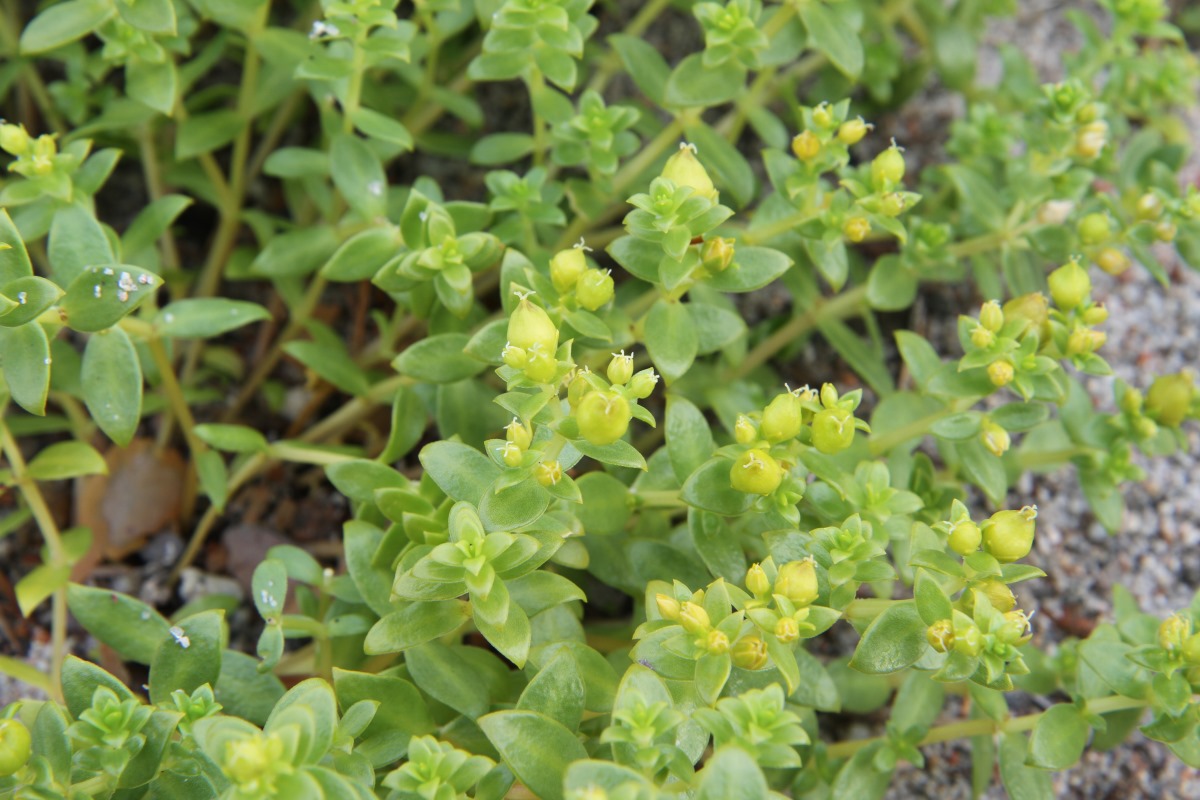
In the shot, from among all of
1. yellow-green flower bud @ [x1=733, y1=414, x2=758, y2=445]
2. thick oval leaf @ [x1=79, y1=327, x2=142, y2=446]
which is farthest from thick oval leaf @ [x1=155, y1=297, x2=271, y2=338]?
yellow-green flower bud @ [x1=733, y1=414, x2=758, y2=445]

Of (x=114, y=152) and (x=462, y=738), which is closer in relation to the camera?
(x=462, y=738)

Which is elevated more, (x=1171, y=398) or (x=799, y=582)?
(x=799, y=582)

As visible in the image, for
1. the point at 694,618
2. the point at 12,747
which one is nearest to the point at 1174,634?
the point at 694,618

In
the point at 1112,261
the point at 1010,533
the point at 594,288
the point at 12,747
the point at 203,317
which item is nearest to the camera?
the point at 12,747

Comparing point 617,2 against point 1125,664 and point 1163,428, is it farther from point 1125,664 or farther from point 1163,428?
point 1125,664

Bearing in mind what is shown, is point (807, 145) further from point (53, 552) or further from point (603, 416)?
point (53, 552)

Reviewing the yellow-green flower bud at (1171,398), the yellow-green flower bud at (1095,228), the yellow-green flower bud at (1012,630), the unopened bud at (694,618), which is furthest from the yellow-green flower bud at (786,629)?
the yellow-green flower bud at (1095,228)

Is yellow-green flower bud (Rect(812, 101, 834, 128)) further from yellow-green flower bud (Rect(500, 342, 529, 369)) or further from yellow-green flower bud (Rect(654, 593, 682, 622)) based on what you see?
yellow-green flower bud (Rect(654, 593, 682, 622))

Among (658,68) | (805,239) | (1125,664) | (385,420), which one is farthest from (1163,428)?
(385,420)
